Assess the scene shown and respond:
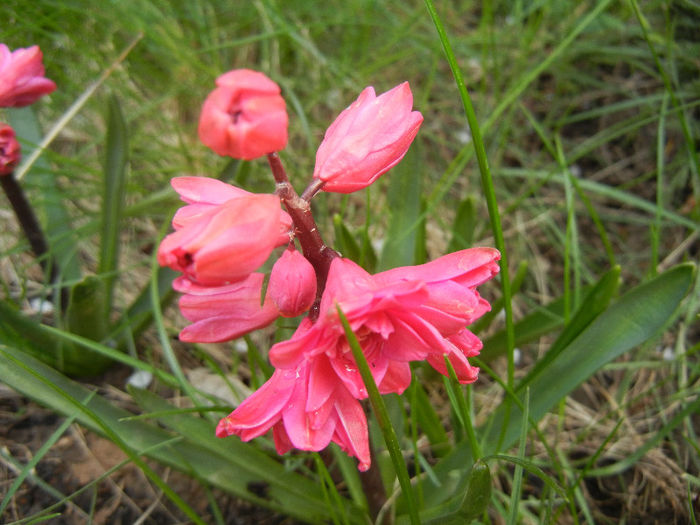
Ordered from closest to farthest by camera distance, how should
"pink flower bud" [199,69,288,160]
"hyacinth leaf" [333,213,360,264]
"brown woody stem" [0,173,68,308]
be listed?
1. "pink flower bud" [199,69,288,160]
2. "hyacinth leaf" [333,213,360,264]
3. "brown woody stem" [0,173,68,308]

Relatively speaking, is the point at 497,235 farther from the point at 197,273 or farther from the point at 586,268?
the point at 586,268

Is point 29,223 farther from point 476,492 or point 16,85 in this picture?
point 476,492

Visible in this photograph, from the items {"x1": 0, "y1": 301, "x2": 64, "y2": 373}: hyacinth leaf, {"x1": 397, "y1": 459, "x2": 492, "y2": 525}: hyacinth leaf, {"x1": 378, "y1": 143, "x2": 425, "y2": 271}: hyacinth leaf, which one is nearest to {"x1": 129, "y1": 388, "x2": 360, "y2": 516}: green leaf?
{"x1": 397, "y1": 459, "x2": 492, "y2": 525}: hyacinth leaf

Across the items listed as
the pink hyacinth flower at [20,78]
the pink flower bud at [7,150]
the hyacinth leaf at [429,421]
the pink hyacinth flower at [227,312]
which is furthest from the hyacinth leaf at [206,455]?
the pink hyacinth flower at [20,78]

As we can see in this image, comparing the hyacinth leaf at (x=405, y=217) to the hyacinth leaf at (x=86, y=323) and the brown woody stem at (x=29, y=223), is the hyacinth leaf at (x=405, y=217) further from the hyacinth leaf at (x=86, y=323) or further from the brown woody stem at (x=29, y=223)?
the brown woody stem at (x=29, y=223)

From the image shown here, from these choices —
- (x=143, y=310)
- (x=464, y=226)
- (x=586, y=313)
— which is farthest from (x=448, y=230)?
(x=143, y=310)

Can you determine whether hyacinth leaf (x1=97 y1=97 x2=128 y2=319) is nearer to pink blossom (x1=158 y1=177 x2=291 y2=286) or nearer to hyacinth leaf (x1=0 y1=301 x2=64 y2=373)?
hyacinth leaf (x1=0 y1=301 x2=64 y2=373)

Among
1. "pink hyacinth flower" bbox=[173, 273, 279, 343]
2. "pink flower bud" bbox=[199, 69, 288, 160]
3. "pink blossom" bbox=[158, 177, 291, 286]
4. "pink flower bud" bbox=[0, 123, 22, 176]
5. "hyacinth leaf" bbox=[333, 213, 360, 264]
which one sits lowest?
"hyacinth leaf" bbox=[333, 213, 360, 264]

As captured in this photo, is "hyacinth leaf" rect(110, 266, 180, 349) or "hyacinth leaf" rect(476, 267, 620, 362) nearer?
"hyacinth leaf" rect(476, 267, 620, 362)
